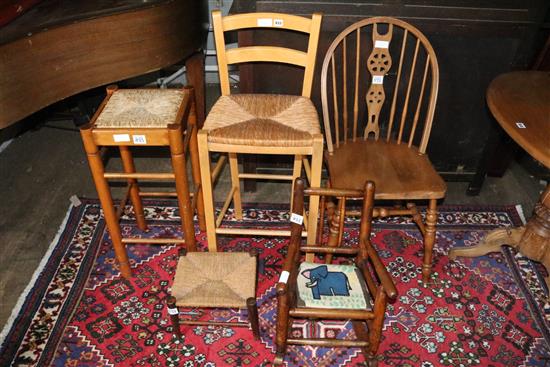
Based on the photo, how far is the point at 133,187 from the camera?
2164 millimetres

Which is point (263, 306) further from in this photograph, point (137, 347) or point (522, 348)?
point (522, 348)

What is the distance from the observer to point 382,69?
2.04 metres

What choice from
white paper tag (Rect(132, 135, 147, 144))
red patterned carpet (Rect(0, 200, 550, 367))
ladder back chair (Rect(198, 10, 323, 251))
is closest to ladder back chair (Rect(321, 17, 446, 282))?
ladder back chair (Rect(198, 10, 323, 251))

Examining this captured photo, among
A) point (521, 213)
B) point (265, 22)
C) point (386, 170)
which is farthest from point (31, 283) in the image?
point (521, 213)

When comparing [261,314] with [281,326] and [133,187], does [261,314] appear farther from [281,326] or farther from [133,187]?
[133,187]

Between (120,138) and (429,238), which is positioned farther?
(429,238)

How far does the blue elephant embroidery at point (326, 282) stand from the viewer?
1.58 m

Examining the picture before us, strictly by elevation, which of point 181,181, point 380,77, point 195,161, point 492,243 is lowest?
point 492,243

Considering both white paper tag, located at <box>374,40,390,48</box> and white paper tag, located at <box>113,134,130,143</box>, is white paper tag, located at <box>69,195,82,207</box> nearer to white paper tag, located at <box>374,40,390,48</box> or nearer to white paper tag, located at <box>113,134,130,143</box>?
white paper tag, located at <box>113,134,130,143</box>

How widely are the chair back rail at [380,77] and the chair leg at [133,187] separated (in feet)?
2.99

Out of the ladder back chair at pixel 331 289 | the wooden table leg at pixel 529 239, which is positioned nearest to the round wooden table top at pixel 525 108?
the wooden table leg at pixel 529 239

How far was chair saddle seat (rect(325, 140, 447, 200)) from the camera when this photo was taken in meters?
1.77

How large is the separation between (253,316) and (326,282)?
307 mm

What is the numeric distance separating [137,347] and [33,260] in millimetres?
771
